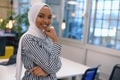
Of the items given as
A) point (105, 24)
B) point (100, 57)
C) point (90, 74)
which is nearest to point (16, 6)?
point (105, 24)

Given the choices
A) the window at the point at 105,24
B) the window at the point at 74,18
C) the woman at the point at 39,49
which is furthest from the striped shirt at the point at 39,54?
the window at the point at 74,18

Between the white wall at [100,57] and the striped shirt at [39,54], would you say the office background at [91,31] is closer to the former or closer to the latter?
the white wall at [100,57]

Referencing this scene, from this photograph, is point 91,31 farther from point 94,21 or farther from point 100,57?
point 100,57

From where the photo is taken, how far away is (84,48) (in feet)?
14.5

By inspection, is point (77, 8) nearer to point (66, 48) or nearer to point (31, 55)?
point (66, 48)

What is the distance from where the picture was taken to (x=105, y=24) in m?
4.07

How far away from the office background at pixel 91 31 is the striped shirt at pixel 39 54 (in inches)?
99.2

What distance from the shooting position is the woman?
1320mm

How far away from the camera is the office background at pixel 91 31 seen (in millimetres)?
3816

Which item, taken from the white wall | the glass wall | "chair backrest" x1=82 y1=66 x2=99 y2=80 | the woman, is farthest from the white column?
the woman

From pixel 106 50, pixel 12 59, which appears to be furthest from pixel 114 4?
pixel 12 59

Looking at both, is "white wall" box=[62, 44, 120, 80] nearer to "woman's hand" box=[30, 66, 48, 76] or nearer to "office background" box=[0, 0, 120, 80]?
"office background" box=[0, 0, 120, 80]

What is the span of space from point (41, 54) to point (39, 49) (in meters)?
0.04

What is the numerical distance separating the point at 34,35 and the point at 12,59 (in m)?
1.81
